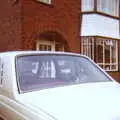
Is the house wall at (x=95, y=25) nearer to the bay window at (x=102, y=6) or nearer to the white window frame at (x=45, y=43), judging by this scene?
the bay window at (x=102, y=6)

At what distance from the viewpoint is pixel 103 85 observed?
4316 millimetres

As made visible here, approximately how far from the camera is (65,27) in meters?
18.0

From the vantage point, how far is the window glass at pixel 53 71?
437cm

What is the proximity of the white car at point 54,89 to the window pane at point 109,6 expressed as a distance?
1515 centimetres

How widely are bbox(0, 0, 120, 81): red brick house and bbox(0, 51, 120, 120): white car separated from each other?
431 inches

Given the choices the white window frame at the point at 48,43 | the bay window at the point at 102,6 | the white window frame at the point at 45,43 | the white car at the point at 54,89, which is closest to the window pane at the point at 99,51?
the bay window at the point at 102,6

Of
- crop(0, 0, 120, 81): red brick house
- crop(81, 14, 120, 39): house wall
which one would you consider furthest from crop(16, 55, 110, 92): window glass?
crop(81, 14, 120, 39): house wall

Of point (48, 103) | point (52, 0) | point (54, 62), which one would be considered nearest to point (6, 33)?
point (52, 0)

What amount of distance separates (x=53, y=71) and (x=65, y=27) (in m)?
13.4

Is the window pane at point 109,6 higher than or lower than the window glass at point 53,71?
higher

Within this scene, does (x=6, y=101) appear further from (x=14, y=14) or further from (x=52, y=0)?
(x=52, y=0)

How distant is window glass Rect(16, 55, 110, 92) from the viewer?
4.37 meters

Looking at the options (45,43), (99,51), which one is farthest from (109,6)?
(45,43)

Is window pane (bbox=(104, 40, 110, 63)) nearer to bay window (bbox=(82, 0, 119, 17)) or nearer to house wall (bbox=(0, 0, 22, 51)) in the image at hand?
bay window (bbox=(82, 0, 119, 17))
